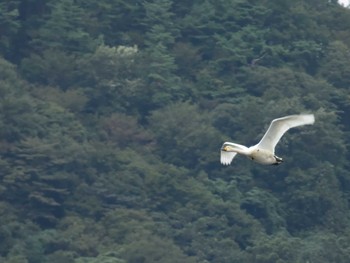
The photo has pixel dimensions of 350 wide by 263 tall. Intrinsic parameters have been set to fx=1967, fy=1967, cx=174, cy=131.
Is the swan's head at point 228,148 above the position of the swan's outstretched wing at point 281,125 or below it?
below

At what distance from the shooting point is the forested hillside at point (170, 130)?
48375mm

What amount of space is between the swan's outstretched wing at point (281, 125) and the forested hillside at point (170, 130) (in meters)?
19.4

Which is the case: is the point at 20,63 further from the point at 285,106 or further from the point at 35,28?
the point at 285,106

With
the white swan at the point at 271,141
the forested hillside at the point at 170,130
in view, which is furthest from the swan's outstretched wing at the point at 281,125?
the forested hillside at the point at 170,130

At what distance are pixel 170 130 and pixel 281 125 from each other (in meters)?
30.9

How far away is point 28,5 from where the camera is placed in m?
62.9

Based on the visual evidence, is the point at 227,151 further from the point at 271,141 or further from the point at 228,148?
the point at 271,141

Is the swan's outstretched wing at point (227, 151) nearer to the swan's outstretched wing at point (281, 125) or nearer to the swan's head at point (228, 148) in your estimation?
the swan's head at point (228, 148)

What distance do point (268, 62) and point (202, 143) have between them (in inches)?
356

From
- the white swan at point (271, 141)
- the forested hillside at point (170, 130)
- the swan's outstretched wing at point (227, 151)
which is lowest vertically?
the forested hillside at point (170, 130)

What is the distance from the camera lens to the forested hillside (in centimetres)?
4838

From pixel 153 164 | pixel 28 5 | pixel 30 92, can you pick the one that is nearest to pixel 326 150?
pixel 153 164

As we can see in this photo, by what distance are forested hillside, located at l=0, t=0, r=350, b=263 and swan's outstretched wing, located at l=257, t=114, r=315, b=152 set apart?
19.4m

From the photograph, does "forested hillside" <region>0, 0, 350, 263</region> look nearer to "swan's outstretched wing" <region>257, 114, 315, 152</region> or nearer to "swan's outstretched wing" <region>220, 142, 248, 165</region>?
"swan's outstretched wing" <region>220, 142, 248, 165</region>
